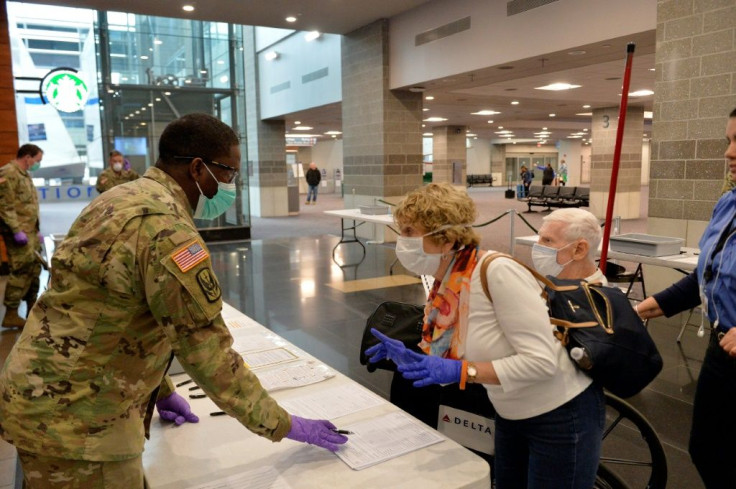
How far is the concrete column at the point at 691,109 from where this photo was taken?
4723 millimetres

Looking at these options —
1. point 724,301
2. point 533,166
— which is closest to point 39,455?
point 724,301

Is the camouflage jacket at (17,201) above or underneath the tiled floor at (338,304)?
above

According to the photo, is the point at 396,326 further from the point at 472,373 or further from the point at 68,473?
the point at 68,473

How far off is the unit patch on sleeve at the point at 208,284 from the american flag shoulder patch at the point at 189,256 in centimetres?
2

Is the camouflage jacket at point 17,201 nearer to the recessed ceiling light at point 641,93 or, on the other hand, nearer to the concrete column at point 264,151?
the concrete column at point 264,151

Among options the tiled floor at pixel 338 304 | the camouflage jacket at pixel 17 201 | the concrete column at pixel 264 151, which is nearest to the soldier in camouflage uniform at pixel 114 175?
the tiled floor at pixel 338 304

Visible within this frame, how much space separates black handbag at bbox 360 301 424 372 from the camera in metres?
1.95

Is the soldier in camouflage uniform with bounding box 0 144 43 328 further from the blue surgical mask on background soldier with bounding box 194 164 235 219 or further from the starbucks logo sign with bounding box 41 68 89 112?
the blue surgical mask on background soldier with bounding box 194 164 235 219

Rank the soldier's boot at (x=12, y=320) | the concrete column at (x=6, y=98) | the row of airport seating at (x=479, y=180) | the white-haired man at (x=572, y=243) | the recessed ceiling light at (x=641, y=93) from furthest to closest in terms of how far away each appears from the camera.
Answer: the row of airport seating at (x=479, y=180) → the recessed ceiling light at (x=641, y=93) → the concrete column at (x=6, y=98) → the soldier's boot at (x=12, y=320) → the white-haired man at (x=572, y=243)

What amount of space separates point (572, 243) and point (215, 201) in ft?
3.28

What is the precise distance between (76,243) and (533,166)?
4144cm

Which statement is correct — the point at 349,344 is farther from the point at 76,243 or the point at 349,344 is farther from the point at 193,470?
the point at 76,243

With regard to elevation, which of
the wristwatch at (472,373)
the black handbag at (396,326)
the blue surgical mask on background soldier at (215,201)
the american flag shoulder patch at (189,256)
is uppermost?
the blue surgical mask on background soldier at (215,201)

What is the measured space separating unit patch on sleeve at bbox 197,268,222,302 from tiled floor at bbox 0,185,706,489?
7.79 ft
